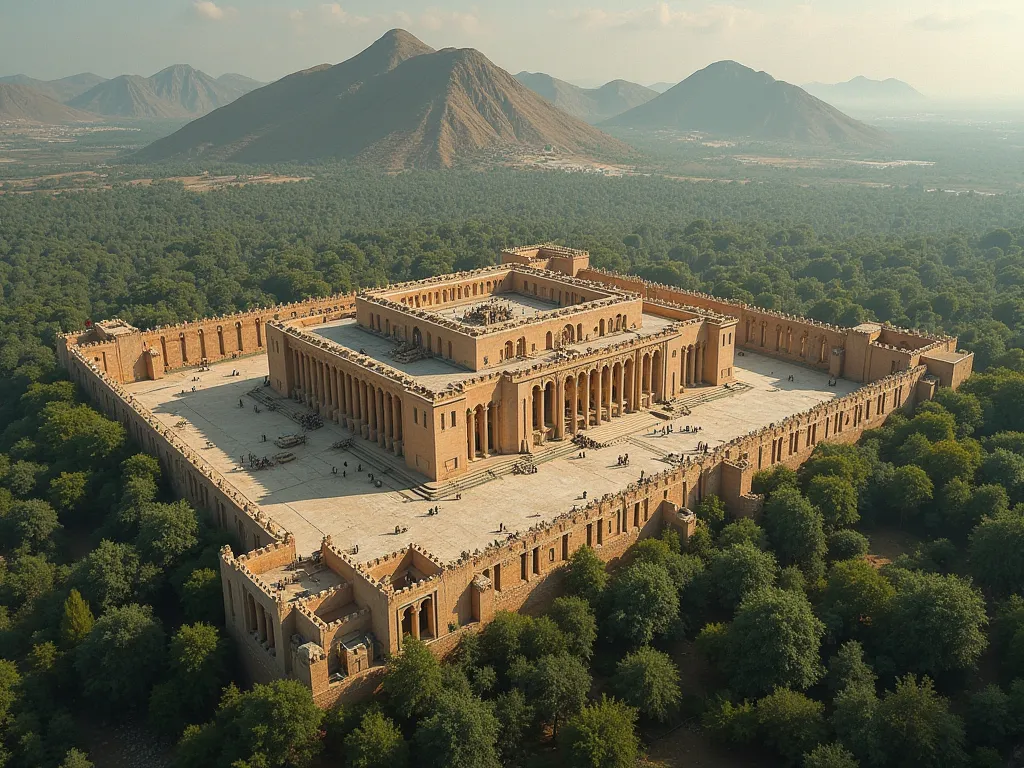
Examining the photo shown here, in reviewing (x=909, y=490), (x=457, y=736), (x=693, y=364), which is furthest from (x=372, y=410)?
(x=909, y=490)

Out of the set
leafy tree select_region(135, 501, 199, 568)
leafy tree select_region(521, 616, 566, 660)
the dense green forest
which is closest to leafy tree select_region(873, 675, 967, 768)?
the dense green forest

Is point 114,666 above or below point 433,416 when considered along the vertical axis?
below

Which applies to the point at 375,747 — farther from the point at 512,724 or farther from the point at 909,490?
the point at 909,490

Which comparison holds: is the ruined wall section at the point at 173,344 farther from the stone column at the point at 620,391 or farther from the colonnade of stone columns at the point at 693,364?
the colonnade of stone columns at the point at 693,364

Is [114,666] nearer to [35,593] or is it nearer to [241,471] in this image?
[35,593]

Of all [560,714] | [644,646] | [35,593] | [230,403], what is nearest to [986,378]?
[644,646]

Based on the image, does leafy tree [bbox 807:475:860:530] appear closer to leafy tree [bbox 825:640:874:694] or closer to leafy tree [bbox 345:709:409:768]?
leafy tree [bbox 825:640:874:694]
